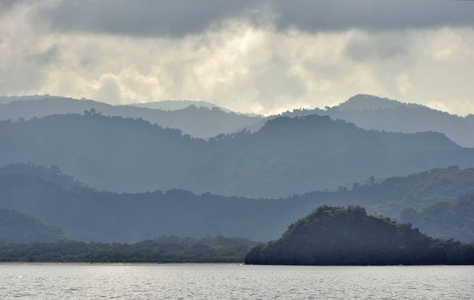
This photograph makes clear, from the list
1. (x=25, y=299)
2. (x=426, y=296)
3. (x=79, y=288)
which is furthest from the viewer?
(x=79, y=288)

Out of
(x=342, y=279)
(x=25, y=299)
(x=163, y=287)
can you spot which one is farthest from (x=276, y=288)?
(x=25, y=299)

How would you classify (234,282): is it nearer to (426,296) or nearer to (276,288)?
(276,288)

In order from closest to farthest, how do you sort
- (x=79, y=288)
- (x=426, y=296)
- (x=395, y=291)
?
(x=426, y=296) → (x=395, y=291) → (x=79, y=288)

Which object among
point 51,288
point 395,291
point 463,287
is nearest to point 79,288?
point 51,288

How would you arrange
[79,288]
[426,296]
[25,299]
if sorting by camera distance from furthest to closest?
[79,288]
[426,296]
[25,299]

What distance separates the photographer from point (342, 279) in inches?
7244

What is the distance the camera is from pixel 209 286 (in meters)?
161

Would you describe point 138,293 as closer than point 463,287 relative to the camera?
Yes

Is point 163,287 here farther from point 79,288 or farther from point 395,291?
point 395,291

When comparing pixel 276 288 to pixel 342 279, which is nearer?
pixel 276 288

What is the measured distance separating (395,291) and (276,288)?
76.9 feet

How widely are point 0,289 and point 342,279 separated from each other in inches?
3146

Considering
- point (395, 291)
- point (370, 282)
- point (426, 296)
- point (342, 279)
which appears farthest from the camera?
point (342, 279)

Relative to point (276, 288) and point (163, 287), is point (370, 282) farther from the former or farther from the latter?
point (163, 287)
